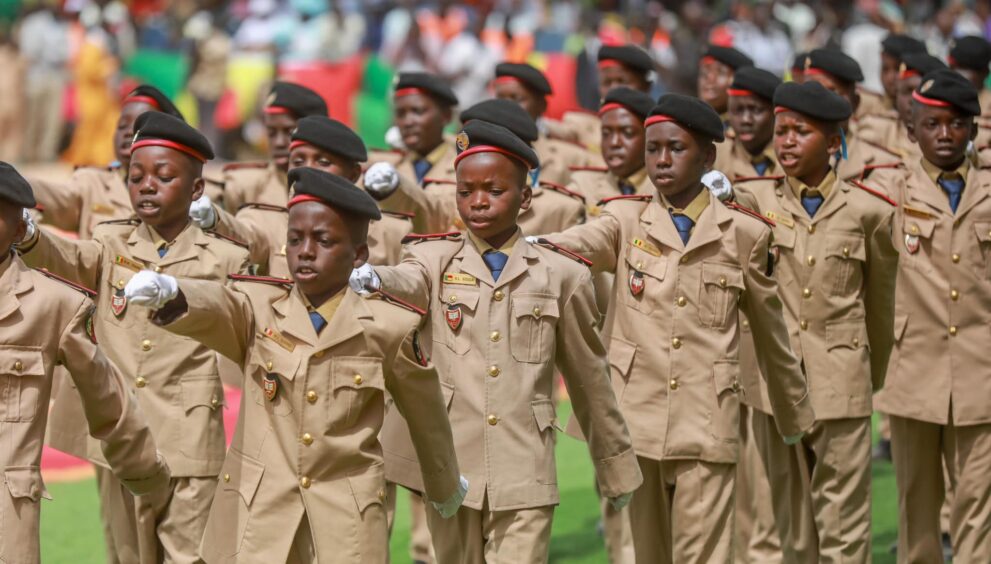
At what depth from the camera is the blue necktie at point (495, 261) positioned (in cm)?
615

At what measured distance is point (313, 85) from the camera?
20.2m

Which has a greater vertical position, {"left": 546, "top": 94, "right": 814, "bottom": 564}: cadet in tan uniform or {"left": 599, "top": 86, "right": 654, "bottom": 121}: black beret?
{"left": 599, "top": 86, "right": 654, "bottom": 121}: black beret

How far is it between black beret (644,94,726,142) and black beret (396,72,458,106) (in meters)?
2.63

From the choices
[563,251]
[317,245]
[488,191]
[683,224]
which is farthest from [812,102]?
[317,245]

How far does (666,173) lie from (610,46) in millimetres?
3855

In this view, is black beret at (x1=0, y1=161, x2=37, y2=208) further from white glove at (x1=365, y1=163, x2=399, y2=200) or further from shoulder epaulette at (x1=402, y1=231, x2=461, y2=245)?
white glove at (x1=365, y1=163, x2=399, y2=200)

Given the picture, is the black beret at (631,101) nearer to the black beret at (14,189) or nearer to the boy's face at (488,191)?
the boy's face at (488,191)

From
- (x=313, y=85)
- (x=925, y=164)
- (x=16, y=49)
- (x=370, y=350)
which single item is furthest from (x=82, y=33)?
(x=370, y=350)

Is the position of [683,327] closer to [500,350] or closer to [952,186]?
[500,350]

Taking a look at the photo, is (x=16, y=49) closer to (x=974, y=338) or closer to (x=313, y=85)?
(x=313, y=85)

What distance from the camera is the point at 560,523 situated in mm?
9508

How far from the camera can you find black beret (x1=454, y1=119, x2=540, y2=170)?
6094 mm

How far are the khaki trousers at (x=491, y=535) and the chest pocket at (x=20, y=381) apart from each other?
1.55m

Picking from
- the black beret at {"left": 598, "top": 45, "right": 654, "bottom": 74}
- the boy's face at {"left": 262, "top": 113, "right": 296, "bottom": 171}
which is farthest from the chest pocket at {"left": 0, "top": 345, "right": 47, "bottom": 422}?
the black beret at {"left": 598, "top": 45, "right": 654, "bottom": 74}
